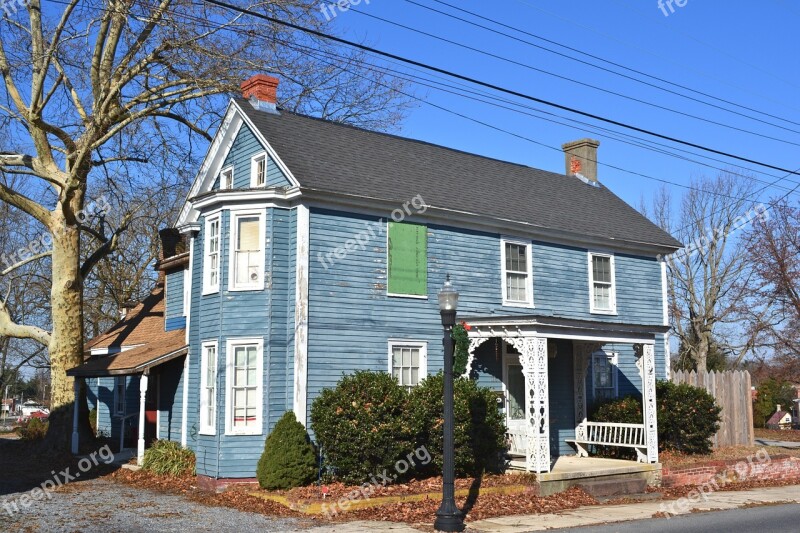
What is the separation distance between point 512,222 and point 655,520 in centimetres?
830

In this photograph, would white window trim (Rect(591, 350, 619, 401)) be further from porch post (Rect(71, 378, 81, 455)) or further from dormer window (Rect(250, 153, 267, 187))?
porch post (Rect(71, 378, 81, 455))

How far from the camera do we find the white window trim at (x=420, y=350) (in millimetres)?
17727

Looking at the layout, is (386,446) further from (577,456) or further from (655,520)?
(577,456)

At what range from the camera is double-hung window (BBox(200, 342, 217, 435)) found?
669 inches

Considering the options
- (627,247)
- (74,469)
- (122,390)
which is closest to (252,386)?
(74,469)

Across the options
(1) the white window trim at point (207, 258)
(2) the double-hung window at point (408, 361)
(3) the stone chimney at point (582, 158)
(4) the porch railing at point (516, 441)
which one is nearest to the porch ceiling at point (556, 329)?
(2) the double-hung window at point (408, 361)

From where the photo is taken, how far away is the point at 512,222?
19.8 meters

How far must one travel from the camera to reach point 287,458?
49.3ft

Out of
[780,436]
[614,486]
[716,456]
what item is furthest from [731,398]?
[780,436]

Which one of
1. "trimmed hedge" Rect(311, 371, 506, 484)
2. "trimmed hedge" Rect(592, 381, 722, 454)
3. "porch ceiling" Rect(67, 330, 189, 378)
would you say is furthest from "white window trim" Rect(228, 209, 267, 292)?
"trimmed hedge" Rect(592, 381, 722, 454)

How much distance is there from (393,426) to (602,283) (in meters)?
9.56

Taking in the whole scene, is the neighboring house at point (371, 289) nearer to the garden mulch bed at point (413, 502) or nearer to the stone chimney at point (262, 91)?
the stone chimney at point (262, 91)

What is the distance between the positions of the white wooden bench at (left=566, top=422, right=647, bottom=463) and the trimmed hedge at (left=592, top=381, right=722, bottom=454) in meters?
0.36

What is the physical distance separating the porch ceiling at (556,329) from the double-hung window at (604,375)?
3227 mm
